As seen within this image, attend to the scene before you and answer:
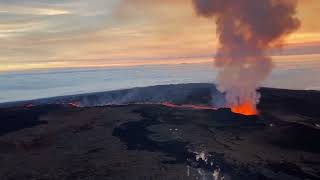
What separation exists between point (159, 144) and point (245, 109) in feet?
66.4

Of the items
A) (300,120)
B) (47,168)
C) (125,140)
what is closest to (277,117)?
(300,120)

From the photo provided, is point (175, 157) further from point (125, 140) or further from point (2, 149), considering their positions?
point (2, 149)

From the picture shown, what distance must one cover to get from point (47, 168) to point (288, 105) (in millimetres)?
39589

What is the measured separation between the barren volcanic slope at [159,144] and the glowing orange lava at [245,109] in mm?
1337

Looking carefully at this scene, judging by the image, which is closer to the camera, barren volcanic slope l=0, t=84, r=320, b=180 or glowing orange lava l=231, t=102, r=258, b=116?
barren volcanic slope l=0, t=84, r=320, b=180

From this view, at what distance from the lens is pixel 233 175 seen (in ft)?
98.3

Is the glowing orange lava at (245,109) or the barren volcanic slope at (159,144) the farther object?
the glowing orange lava at (245,109)

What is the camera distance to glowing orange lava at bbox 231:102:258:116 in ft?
181

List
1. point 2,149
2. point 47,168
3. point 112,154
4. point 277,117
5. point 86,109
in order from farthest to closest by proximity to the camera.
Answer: point 86,109 < point 277,117 < point 2,149 < point 112,154 < point 47,168

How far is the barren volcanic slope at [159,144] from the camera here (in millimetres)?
31469

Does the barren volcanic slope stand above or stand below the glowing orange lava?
below

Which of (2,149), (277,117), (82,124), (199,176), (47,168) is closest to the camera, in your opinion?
(199,176)

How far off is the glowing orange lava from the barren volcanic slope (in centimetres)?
134

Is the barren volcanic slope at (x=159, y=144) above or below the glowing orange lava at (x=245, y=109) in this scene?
below
